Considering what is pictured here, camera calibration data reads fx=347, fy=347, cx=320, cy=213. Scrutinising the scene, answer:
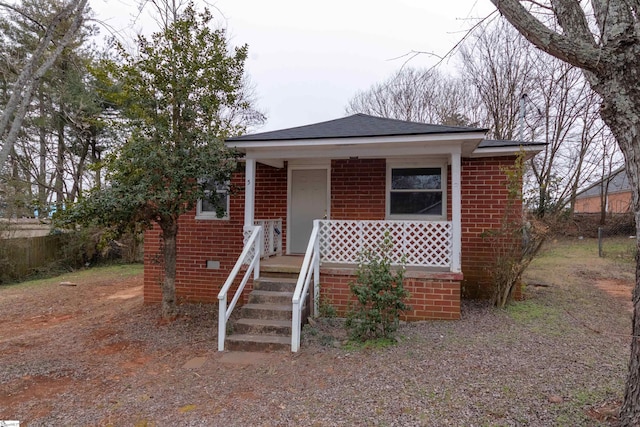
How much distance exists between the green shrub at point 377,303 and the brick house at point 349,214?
0.86m

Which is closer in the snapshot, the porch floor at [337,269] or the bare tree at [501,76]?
the porch floor at [337,269]

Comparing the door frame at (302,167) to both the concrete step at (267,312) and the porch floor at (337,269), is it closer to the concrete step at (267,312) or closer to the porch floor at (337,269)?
the porch floor at (337,269)

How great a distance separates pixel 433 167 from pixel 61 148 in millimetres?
17611

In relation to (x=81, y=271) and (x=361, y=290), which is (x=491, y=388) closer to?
(x=361, y=290)

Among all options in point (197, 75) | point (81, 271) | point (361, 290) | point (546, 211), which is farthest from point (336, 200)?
point (81, 271)

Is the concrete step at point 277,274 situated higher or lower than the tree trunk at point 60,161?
lower

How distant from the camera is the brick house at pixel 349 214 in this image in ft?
19.4

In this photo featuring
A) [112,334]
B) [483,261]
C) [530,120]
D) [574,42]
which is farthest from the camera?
[530,120]

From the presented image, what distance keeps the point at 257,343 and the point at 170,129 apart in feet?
12.7

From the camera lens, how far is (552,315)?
6.09 m

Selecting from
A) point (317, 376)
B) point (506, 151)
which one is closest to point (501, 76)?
point (506, 151)

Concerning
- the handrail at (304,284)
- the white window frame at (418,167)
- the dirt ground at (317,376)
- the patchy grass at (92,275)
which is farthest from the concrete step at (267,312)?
the patchy grass at (92,275)

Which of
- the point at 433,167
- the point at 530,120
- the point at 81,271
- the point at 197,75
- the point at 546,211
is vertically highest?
the point at 530,120

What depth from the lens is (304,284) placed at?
18.2ft
